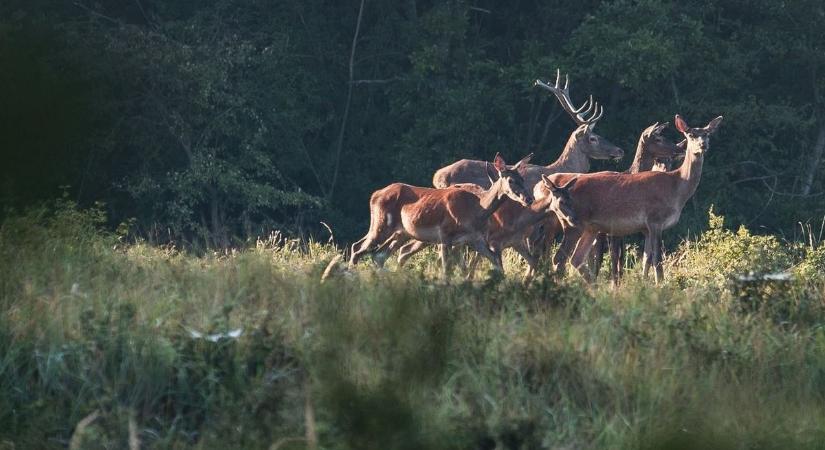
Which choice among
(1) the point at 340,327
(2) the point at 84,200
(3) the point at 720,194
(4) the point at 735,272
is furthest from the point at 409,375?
(3) the point at 720,194

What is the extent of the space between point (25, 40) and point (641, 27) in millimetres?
14734

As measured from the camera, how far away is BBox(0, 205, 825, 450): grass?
8.16 metres

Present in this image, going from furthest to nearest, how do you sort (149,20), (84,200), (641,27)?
(149,20) → (641,27) → (84,200)

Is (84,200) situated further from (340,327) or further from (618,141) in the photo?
(340,327)

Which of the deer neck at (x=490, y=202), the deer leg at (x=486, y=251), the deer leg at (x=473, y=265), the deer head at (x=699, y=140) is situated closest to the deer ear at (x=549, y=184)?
the deer neck at (x=490, y=202)

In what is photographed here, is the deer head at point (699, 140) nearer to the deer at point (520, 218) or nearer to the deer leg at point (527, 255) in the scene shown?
the deer at point (520, 218)

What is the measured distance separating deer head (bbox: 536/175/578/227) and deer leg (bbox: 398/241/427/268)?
126 centimetres

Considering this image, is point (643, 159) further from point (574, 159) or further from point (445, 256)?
point (445, 256)

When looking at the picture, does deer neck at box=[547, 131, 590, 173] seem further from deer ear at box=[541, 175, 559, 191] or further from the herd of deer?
deer ear at box=[541, 175, 559, 191]

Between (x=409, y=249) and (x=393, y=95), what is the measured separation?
13771 millimetres

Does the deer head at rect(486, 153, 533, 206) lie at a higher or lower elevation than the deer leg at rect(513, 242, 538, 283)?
higher

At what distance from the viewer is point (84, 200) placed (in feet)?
72.5

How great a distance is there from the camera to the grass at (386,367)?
26.8ft

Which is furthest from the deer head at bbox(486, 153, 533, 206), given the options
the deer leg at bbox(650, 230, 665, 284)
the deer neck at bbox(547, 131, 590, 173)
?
the deer neck at bbox(547, 131, 590, 173)
